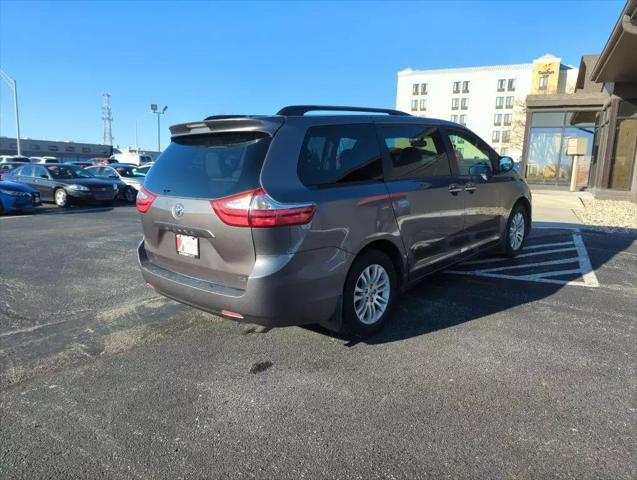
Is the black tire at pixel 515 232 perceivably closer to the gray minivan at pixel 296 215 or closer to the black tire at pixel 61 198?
the gray minivan at pixel 296 215

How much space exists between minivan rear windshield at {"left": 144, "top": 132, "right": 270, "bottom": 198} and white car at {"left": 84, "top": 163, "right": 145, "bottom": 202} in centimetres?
1416

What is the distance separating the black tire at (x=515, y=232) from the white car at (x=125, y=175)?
13993mm

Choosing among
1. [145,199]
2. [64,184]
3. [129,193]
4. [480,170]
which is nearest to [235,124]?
[145,199]

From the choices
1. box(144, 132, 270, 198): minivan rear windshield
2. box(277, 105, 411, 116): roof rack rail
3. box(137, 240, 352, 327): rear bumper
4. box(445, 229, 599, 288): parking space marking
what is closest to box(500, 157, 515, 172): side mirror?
box(445, 229, 599, 288): parking space marking

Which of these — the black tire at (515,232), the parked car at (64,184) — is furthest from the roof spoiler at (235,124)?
the parked car at (64,184)

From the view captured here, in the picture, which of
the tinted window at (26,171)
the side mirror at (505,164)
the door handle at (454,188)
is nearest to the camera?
the door handle at (454,188)

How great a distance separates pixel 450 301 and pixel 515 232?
2.37 meters

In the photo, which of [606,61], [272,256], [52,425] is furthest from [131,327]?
[606,61]

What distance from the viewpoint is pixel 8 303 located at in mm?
4859

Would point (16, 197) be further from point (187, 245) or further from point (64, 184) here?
point (187, 245)

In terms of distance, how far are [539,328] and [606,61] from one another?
41.2ft

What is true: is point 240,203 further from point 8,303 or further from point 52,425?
point 8,303

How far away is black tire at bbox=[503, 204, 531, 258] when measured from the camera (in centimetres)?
632

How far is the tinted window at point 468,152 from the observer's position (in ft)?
16.6
